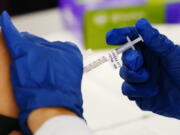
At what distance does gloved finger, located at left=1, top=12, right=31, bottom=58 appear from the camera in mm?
681

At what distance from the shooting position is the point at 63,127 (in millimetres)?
630

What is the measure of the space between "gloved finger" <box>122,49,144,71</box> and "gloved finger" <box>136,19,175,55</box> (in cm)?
4

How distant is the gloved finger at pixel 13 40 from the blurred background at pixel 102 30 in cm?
28

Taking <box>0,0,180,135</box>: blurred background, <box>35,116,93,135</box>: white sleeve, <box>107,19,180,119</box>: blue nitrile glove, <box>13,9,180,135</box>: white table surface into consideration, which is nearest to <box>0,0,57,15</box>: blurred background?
<box>0,0,180,135</box>: blurred background

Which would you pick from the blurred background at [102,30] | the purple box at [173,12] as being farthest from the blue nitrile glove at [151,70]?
the purple box at [173,12]

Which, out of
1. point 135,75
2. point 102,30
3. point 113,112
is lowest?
point 113,112

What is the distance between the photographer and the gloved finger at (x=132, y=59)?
84cm

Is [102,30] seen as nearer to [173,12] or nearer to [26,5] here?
[173,12]

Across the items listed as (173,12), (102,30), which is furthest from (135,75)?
(173,12)

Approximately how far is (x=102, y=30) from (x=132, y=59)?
2.58ft

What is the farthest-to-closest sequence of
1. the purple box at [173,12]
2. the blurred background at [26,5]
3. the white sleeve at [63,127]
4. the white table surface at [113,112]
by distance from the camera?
the blurred background at [26,5] < the purple box at [173,12] < the white table surface at [113,112] < the white sleeve at [63,127]

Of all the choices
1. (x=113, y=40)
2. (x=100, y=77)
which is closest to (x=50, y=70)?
(x=113, y=40)

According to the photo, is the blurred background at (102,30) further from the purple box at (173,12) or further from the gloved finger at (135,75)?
the gloved finger at (135,75)

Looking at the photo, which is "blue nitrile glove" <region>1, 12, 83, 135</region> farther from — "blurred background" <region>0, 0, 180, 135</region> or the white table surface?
the white table surface
